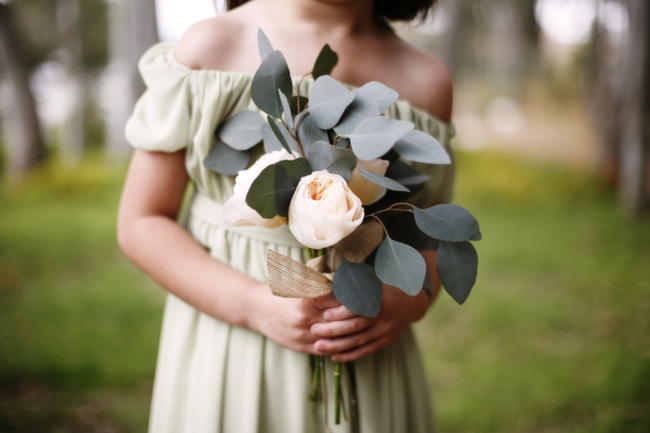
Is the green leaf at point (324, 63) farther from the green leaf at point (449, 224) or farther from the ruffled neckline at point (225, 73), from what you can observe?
the green leaf at point (449, 224)

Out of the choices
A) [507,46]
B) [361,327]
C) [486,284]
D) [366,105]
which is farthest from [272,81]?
[507,46]

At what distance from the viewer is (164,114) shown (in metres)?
1.21

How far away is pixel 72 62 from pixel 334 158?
18.9 meters

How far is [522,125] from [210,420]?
16.6 meters

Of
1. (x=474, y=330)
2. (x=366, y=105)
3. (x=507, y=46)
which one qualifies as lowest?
(x=474, y=330)

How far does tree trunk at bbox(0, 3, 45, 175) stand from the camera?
9586mm

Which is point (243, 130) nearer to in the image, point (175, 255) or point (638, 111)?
point (175, 255)

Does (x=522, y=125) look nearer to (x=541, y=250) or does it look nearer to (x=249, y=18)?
(x=541, y=250)

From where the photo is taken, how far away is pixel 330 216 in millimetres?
888

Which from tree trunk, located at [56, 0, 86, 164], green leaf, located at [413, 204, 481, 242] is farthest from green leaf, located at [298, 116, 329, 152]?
tree trunk, located at [56, 0, 86, 164]

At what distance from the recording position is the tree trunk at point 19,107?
31.4 feet

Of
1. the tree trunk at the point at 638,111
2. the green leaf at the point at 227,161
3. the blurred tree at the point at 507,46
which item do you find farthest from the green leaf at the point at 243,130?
the blurred tree at the point at 507,46

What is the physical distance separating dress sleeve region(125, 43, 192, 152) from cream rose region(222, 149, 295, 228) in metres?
0.31

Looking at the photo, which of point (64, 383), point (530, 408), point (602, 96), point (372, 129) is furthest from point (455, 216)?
point (602, 96)
